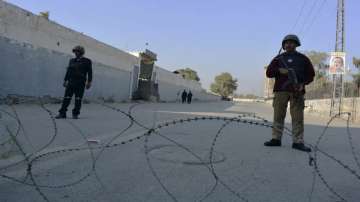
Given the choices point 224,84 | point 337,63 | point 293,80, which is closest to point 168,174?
point 293,80

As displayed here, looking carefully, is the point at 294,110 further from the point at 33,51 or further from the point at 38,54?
the point at 38,54

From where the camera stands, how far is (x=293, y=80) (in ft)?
24.5

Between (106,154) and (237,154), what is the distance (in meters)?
1.98

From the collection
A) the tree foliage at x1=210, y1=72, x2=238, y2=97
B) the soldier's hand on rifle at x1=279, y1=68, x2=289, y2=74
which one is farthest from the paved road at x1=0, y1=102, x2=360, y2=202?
the tree foliage at x1=210, y1=72, x2=238, y2=97

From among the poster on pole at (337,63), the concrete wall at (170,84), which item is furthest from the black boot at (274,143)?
the concrete wall at (170,84)

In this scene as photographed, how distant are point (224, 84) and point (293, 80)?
6544 inches

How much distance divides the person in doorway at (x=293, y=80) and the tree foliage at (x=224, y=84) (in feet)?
541

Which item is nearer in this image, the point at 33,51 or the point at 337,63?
the point at 33,51

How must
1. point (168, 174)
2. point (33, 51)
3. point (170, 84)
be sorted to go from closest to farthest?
point (168, 174), point (33, 51), point (170, 84)

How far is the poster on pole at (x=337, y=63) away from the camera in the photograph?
2553 centimetres

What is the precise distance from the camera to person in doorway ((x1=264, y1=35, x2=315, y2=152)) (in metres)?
7.47

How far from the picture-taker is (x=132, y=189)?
4.22m

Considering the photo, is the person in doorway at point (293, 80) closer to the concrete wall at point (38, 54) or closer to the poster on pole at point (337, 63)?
the concrete wall at point (38, 54)

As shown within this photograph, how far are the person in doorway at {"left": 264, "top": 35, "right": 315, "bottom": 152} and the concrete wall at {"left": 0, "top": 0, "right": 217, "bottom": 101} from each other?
11494mm
